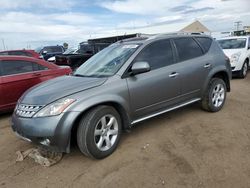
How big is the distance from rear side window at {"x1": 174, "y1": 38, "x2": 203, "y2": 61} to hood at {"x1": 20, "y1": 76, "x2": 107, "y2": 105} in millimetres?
1815

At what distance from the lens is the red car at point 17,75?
6.22 m

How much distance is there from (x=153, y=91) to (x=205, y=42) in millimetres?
2039

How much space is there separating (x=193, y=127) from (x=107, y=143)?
185 cm

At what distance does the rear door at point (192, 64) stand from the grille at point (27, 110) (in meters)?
2.65

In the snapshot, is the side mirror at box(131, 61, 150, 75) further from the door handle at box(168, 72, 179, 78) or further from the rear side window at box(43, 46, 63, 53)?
the rear side window at box(43, 46, 63, 53)

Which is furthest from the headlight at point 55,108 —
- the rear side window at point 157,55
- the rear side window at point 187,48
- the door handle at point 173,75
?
the rear side window at point 187,48

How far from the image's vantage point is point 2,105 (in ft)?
20.3

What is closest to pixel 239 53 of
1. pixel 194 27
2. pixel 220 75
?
pixel 220 75

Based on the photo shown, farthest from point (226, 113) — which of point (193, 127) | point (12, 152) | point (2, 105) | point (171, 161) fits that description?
point (2, 105)

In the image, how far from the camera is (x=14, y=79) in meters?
6.37

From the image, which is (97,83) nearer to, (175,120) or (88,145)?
(88,145)

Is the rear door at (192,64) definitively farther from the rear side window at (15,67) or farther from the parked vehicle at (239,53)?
the parked vehicle at (239,53)

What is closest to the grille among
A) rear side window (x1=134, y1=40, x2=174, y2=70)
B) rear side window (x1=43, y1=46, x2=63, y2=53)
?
rear side window (x1=134, y1=40, x2=174, y2=70)

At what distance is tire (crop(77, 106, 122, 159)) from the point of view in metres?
3.67
